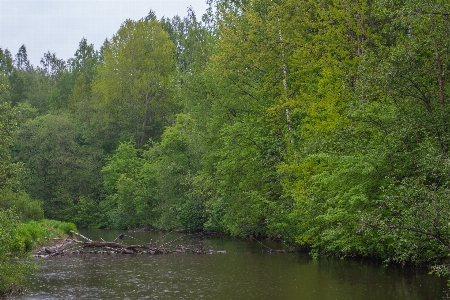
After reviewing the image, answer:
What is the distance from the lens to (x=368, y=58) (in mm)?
22453

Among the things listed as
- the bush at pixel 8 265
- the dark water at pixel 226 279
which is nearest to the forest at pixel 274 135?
the bush at pixel 8 265

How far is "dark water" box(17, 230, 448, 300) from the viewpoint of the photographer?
17500 millimetres

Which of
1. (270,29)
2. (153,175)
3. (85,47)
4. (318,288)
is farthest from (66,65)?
(318,288)

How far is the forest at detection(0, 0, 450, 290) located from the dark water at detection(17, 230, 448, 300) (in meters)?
1.21

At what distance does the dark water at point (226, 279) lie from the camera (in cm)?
1750

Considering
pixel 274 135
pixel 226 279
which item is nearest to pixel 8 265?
pixel 226 279

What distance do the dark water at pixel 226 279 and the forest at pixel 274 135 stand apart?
47.6 inches

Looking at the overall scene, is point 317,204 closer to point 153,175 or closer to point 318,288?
point 318,288

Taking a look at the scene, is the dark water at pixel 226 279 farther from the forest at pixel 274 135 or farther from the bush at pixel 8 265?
the forest at pixel 274 135

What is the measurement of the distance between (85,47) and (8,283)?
2801 inches

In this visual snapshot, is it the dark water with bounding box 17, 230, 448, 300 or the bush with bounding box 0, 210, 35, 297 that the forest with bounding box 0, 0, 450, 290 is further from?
the dark water with bounding box 17, 230, 448, 300

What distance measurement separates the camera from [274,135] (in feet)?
108

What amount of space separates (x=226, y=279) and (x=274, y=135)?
14.0m

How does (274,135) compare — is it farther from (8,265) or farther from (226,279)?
(8,265)
